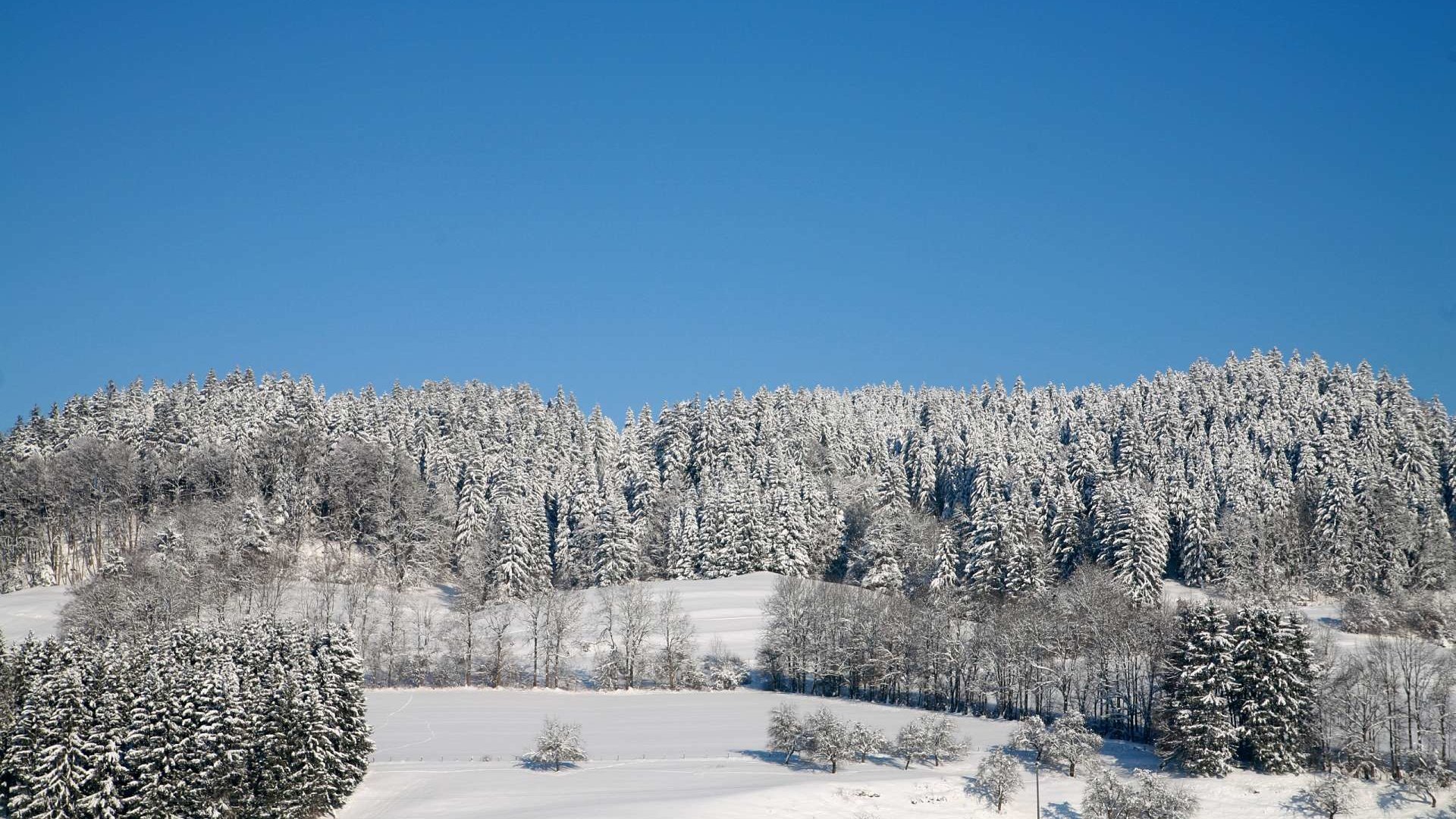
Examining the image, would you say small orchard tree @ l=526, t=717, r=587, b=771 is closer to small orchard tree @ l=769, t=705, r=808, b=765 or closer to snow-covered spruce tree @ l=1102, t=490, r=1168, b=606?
small orchard tree @ l=769, t=705, r=808, b=765

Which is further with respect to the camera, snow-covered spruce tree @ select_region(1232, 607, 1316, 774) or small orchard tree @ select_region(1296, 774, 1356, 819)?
snow-covered spruce tree @ select_region(1232, 607, 1316, 774)

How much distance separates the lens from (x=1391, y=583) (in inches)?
3856

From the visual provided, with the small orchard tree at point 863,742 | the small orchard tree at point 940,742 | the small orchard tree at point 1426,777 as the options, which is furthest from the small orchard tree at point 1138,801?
Answer: the small orchard tree at point 863,742

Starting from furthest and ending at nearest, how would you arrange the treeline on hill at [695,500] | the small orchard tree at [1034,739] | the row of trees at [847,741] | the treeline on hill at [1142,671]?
1. the treeline on hill at [695,500]
2. the row of trees at [847,741]
3. the small orchard tree at [1034,739]
4. the treeline on hill at [1142,671]

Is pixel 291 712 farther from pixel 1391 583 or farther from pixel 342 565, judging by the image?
pixel 1391 583

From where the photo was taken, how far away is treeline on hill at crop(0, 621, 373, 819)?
4619 centimetres

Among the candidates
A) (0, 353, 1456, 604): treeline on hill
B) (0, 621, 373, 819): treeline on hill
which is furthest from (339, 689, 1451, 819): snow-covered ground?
(0, 353, 1456, 604): treeline on hill

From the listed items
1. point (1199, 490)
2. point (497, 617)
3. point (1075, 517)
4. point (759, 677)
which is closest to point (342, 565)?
point (497, 617)

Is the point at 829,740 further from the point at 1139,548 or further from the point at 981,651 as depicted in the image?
the point at 1139,548

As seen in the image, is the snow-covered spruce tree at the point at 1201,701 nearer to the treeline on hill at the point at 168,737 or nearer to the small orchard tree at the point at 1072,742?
the small orchard tree at the point at 1072,742

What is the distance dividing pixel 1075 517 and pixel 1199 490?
17562mm

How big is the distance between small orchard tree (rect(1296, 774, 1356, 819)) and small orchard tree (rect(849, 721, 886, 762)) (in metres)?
20.8

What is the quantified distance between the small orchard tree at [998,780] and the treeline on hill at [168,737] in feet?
99.1

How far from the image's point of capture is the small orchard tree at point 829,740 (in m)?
59.5
